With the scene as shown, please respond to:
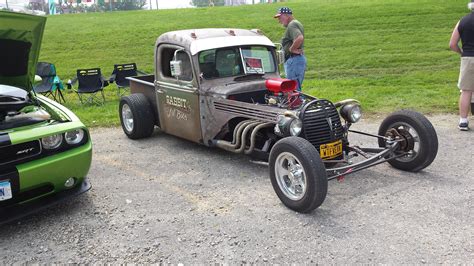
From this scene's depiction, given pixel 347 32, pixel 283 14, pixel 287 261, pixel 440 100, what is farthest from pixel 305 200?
pixel 347 32

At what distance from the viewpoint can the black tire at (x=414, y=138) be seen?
4977mm

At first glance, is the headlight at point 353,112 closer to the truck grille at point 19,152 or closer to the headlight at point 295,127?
the headlight at point 295,127

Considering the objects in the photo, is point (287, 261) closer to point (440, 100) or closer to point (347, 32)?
point (440, 100)

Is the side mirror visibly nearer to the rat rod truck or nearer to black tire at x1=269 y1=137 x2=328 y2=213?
the rat rod truck

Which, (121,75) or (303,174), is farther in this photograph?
(121,75)

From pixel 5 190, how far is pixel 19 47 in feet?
5.72

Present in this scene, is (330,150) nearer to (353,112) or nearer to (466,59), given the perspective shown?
(353,112)

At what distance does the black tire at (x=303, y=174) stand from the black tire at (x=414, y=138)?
1623 millimetres

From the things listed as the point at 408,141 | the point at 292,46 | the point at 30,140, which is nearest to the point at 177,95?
the point at 292,46

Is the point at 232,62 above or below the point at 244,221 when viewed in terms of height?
above

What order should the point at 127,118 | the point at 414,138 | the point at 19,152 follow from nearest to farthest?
the point at 19,152, the point at 414,138, the point at 127,118

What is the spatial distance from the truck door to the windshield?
219mm

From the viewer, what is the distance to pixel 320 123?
4840mm

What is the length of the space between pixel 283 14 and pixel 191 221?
489 centimetres
